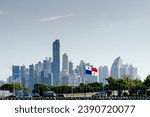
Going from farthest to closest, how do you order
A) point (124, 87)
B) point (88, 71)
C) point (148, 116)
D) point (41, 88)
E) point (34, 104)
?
1. point (41, 88)
2. point (124, 87)
3. point (88, 71)
4. point (34, 104)
5. point (148, 116)

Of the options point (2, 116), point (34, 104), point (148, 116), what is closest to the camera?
point (148, 116)

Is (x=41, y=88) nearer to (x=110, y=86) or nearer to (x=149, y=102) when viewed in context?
(x=110, y=86)

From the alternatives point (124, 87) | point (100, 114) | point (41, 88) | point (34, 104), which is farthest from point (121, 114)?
point (41, 88)

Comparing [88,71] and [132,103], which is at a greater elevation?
[88,71]

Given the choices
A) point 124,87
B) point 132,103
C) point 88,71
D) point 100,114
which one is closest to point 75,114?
point 100,114

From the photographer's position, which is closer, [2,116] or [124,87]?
[2,116]

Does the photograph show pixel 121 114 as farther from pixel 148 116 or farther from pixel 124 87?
pixel 124 87

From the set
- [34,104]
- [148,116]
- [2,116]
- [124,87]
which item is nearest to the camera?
[148,116]

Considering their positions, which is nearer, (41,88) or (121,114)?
(121,114)

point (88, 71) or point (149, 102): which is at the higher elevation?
point (88, 71)
